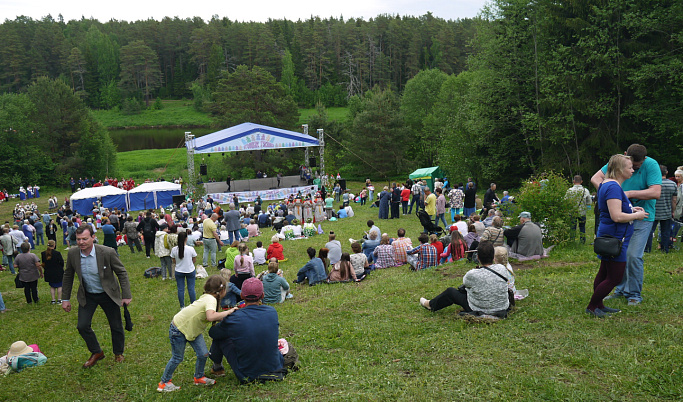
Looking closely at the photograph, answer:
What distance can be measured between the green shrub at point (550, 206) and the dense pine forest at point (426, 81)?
598 inches

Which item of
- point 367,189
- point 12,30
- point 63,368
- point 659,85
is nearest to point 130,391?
point 63,368

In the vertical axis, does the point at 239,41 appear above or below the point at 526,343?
above

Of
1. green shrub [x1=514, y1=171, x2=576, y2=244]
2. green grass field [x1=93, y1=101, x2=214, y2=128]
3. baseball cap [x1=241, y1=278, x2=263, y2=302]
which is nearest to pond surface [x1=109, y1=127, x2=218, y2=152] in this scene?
green grass field [x1=93, y1=101, x2=214, y2=128]

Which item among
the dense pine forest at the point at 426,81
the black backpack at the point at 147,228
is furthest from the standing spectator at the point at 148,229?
the dense pine forest at the point at 426,81

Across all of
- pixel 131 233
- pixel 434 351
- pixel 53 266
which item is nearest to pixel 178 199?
pixel 131 233

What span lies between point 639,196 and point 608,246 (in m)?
0.75

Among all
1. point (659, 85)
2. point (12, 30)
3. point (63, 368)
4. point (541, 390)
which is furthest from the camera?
point (12, 30)

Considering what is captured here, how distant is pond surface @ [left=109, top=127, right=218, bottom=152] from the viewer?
71250mm

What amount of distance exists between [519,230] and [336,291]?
11.2ft

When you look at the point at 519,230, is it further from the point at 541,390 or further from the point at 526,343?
the point at 541,390

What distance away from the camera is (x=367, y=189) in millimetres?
26750

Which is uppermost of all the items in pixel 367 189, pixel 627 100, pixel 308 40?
pixel 308 40

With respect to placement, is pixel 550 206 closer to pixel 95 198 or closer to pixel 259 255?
pixel 259 255

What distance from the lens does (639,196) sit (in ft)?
16.4
